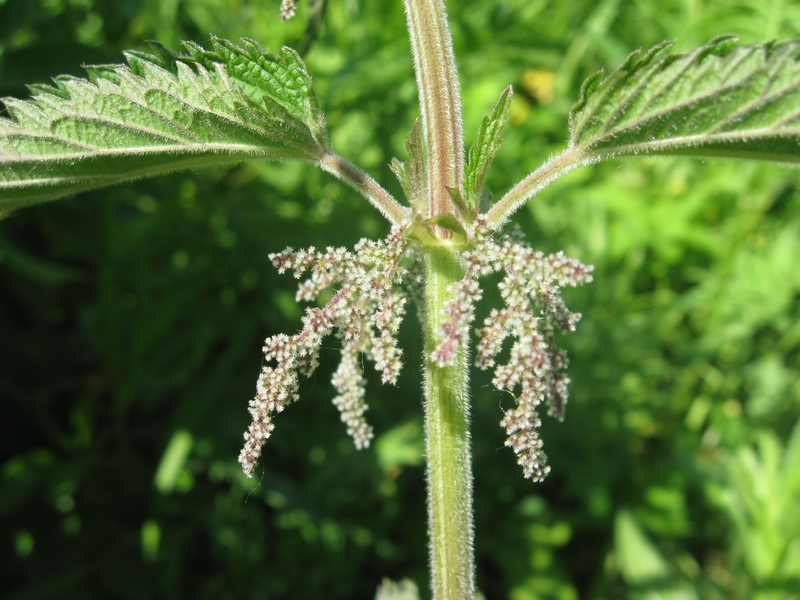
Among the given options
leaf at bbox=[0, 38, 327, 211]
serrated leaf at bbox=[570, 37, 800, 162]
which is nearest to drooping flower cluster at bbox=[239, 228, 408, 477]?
leaf at bbox=[0, 38, 327, 211]

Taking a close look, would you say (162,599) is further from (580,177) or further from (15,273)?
(580,177)

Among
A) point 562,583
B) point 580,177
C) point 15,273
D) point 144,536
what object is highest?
point 580,177

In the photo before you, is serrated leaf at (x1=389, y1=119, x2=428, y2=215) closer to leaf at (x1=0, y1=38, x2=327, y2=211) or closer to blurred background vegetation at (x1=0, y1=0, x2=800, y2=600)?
leaf at (x1=0, y1=38, x2=327, y2=211)

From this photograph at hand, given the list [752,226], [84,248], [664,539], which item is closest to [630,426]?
[664,539]

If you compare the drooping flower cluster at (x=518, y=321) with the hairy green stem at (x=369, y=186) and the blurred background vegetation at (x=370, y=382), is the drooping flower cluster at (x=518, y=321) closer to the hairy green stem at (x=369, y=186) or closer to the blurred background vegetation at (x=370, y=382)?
the hairy green stem at (x=369, y=186)

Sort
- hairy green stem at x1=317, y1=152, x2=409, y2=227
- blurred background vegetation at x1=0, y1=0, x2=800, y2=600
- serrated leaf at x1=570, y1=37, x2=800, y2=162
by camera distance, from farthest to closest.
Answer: blurred background vegetation at x1=0, y1=0, x2=800, y2=600, hairy green stem at x1=317, y1=152, x2=409, y2=227, serrated leaf at x1=570, y1=37, x2=800, y2=162

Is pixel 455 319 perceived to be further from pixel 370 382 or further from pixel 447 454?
pixel 370 382
